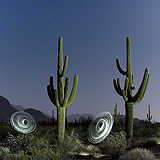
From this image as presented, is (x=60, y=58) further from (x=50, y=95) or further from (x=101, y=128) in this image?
(x=101, y=128)

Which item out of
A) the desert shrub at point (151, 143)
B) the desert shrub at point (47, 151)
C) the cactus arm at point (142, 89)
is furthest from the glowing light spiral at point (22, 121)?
the desert shrub at point (151, 143)

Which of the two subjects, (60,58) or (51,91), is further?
(60,58)

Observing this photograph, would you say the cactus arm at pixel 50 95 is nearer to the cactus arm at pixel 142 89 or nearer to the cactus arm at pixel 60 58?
the cactus arm at pixel 60 58

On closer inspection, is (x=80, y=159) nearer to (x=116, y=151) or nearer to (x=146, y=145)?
(x=116, y=151)

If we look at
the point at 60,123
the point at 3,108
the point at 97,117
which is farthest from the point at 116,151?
the point at 3,108

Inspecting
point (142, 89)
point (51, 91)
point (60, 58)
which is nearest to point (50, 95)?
point (51, 91)

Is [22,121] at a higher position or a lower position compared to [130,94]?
lower

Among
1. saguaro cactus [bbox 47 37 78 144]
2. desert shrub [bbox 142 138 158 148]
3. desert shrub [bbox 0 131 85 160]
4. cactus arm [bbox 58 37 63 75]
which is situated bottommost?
desert shrub [bbox 142 138 158 148]

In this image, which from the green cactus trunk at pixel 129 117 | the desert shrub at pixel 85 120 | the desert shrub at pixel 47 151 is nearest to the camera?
the desert shrub at pixel 47 151

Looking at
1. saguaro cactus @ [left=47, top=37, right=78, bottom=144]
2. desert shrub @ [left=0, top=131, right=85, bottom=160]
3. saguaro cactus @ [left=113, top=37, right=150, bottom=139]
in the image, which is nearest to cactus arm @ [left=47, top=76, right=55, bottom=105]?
saguaro cactus @ [left=47, top=37, right=78, bottom=144]

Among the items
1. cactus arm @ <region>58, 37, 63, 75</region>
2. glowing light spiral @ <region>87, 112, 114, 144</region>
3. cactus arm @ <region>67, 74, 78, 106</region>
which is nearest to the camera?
glowing light spiral @ <region>87, 112, 114, 144</region>

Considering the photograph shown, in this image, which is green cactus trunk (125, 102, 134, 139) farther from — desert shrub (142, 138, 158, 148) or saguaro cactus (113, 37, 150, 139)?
desert shrub (142, 138, 158, 148)

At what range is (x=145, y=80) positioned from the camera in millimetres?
14078

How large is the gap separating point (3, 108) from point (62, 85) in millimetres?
87050
